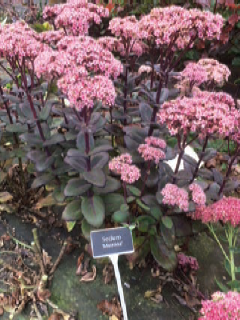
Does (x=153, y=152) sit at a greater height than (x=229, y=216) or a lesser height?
greater

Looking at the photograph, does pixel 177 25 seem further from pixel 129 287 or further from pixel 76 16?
pixel 129 287

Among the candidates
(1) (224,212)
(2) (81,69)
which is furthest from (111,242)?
(2) (81,69)

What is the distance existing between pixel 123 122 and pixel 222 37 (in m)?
2.24

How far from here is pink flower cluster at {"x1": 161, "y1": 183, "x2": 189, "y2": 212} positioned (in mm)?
1618

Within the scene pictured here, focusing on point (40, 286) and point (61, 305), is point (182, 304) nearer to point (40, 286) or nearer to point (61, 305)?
point (61, 305)

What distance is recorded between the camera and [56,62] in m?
1.64

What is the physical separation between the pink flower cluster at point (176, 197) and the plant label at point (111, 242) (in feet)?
0.83

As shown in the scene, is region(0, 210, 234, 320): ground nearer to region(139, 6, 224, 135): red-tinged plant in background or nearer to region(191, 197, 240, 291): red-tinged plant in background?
region(191, 197, 240, 291): red-tinged plant in background

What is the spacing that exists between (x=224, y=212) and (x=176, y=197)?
0.28 m

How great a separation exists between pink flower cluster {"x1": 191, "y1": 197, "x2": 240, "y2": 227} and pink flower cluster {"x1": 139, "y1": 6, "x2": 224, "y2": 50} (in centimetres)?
84

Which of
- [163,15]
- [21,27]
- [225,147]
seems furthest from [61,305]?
[225,147]

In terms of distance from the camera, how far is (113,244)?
1.66 meters

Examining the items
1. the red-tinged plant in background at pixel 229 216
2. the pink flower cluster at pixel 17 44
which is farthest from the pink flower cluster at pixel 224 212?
the pink flower cluster at pixel 17 44

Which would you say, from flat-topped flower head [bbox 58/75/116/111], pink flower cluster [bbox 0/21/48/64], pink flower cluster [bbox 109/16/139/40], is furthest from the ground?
pink flower cluster [bbox 109/16/139/40]
